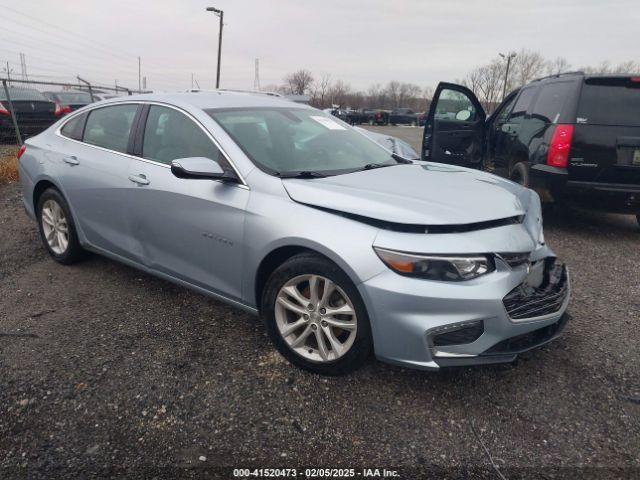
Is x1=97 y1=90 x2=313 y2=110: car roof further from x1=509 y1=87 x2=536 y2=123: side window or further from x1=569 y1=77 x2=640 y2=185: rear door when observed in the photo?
x1=509 y1=87 x2=536 y2=123: side window

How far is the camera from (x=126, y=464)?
2.15 metres

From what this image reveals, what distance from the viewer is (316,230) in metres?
2.59

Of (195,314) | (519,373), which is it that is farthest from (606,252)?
(195,314)

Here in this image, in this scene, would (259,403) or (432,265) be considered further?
(259,403)

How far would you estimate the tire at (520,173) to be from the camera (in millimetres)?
5795

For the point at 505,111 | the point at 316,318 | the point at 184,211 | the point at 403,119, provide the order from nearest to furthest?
1. the point at 316,318
2. the point at 184,211
3. the point at 505,111
4. the point at 403,119

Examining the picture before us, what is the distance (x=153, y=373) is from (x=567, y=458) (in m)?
2.13

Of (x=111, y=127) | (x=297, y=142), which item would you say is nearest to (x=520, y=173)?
(x=297, y=142)

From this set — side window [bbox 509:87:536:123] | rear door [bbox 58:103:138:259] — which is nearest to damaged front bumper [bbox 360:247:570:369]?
rear door [bbox 58:103:138:259]

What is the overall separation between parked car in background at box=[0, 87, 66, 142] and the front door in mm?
10213

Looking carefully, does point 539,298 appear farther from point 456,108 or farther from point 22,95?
point 22,95

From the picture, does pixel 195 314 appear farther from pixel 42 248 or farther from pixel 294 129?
pixel 42 248

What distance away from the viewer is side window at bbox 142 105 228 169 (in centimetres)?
323

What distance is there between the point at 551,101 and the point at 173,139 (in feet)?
14.1
